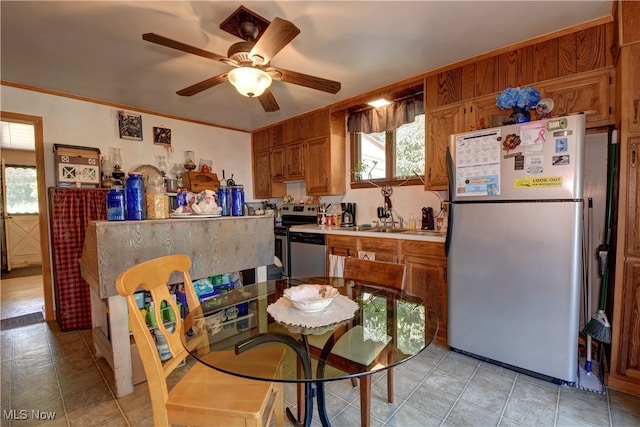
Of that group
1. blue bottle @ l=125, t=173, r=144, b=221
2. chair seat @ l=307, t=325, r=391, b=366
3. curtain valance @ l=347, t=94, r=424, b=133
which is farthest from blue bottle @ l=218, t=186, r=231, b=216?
curtain valance @ l=347, t=94, r=424, b=133

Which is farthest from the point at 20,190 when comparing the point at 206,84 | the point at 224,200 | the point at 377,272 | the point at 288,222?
the point at 377,272

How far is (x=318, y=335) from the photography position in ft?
3.94

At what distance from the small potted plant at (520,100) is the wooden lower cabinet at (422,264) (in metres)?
1.11

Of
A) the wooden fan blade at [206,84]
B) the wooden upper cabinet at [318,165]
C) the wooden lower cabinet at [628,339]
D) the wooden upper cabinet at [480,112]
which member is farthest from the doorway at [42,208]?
the wooden lower cabinet at [628,339]

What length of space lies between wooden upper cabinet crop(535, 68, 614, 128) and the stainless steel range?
273cm

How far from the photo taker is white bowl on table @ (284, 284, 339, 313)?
1279 mm

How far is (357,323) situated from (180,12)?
2.13m

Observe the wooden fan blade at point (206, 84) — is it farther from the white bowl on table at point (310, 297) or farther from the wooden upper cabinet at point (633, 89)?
the wooden upper cabinet at point (633, 89)

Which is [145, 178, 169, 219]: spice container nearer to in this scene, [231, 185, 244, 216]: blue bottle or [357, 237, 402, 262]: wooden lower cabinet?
[231, 185, 244, 216]: blue bottle

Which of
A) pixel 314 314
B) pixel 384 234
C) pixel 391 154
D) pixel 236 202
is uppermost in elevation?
pixel 391 154

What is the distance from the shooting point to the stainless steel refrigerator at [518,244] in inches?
70.6

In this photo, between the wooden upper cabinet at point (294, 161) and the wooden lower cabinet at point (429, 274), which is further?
the wooden upper cabinet at point (294, 161)

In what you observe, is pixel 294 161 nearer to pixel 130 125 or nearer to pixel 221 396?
pixel 130 125

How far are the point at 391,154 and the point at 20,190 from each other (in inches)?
286
